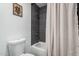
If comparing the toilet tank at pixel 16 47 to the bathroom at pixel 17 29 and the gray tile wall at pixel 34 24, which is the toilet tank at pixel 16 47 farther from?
the gray tile wall at pixel 34 24

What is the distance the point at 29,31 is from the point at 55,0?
0.76 m

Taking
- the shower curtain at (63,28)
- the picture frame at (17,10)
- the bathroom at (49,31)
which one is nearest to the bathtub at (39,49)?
the bathroom at (49,31)

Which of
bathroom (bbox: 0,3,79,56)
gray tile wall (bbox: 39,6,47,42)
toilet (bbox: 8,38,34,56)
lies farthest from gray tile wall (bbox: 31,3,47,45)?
toilet (bbox: 8,38,34,56)

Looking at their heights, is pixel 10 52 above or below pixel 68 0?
below

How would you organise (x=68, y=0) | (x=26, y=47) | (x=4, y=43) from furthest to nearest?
(x=26, y=47), (x=4, y=43), (x=68, y=0)

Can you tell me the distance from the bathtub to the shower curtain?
4.0 inches

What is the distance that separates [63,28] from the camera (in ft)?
4.46

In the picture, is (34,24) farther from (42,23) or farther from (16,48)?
(16,48)

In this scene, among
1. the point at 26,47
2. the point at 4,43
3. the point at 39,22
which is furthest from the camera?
the point at 39,22

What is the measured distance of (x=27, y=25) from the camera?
5.57 feet

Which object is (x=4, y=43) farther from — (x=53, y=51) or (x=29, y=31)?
(x=53, y=51)

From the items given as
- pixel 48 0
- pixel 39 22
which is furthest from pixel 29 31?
pixel 48 0

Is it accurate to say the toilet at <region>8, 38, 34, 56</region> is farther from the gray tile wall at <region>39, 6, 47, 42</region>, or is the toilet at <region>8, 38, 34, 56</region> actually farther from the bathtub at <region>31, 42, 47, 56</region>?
the gray tile wall at <region>39, 6, 47, 42</region>

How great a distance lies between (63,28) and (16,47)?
71cm
